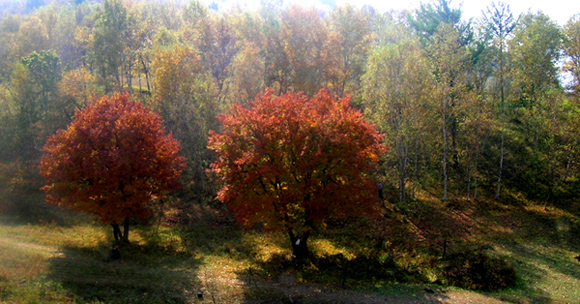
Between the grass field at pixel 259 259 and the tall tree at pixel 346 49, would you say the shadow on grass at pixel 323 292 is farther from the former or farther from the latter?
the tall tree at pixel 346 49

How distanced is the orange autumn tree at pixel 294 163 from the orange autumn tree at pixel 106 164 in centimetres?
522

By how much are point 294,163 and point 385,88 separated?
14.2 m

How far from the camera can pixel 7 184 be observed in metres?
39.4

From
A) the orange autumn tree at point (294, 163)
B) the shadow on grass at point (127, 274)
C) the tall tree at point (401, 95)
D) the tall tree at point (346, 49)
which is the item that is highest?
the tall tree at point (346, 49)

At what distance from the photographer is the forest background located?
34.5 meters

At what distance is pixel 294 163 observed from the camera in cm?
2402

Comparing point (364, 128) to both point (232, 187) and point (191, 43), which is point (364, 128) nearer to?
point (232, 187)

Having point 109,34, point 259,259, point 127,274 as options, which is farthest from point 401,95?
point 109,34

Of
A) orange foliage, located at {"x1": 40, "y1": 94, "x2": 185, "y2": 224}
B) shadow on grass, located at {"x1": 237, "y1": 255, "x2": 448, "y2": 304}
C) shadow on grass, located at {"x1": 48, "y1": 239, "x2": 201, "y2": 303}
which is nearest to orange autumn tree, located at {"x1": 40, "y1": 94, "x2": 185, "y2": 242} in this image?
orange foliage, located at {"x1": 40, "y1": 94, "x2": 185, "y2": 224}

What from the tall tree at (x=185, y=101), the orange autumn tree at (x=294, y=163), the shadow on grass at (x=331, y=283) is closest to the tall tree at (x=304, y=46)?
the tall tree at (x=185, y=101)

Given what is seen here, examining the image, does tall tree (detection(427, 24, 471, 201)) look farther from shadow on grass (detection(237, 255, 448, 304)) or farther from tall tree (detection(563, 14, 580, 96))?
shadow on grass (detection(237, 255, 448, 304))

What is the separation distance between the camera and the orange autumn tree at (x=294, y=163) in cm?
2348

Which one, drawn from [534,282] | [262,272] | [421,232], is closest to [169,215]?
[262,272]

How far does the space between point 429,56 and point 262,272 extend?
2619cm
